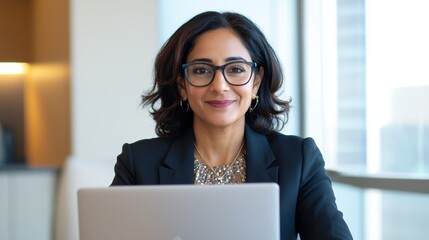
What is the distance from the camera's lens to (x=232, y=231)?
1353 millimetres

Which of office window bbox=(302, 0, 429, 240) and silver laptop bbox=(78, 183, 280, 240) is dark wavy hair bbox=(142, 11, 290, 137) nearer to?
silver laptop bbox=(78, 183, 280, 240)

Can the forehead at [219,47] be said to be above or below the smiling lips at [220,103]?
above

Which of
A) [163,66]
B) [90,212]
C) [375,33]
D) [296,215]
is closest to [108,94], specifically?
[375,33]

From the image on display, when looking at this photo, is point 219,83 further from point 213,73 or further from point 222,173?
point 222,173

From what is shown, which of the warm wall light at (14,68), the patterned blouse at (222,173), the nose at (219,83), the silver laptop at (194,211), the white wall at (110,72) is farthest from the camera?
the warm wall light at (14,68)

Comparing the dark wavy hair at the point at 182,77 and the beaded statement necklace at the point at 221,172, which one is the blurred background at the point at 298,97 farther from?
the beaded statement necklace at the point at 221,172

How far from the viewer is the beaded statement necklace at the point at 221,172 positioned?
1.95 metres

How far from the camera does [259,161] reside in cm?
193

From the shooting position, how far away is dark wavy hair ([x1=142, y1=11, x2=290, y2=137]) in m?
1.96

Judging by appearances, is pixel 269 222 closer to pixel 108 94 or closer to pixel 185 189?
pixel 185 189

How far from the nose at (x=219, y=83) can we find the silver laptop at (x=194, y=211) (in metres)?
0.53

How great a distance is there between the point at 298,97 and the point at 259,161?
7.54 ft

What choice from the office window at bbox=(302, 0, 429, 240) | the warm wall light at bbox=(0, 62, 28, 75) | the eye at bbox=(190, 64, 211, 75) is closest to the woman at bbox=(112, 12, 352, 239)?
the eye at bbox=(190, 64, 211, 75)

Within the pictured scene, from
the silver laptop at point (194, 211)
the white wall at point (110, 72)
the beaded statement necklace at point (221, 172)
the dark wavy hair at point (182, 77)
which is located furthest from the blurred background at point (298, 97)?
the silver laptop at point (194, 211)
